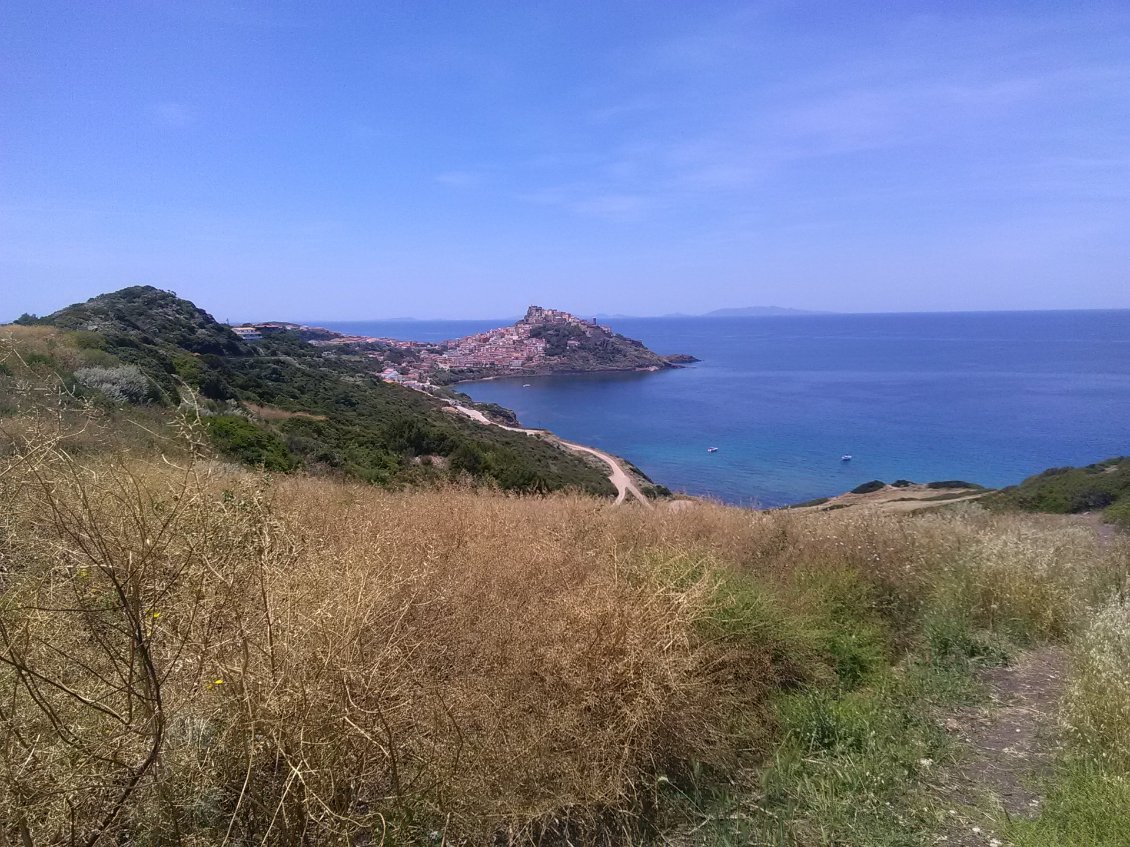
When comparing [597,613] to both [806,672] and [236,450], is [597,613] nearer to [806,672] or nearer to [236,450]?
[806,672]

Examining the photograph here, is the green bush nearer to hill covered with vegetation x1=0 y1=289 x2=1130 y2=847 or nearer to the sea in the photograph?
hill covered with vegetation x1=0 y1=289 x2=1130 y2=847

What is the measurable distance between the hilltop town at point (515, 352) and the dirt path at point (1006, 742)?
89.4 m

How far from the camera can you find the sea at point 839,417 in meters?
44.1

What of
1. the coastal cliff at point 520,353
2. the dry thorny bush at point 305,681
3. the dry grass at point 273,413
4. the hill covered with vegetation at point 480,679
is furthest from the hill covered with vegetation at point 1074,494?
the coastal cliff at point 520,353

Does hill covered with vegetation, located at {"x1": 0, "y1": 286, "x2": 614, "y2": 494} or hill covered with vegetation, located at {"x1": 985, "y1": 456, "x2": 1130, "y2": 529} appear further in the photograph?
hill covered with vegetation, located at {"x1": 985, "y1": 456, "x2": 1130, "y2": 529}

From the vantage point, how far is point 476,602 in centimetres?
433

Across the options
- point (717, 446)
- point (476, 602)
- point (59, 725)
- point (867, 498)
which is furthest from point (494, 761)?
point (717, 446)

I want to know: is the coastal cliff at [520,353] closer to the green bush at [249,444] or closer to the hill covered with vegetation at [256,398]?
the hill covered with vegetation at [256,398]

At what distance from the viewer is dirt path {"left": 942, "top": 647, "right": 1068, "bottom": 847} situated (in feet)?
10.6

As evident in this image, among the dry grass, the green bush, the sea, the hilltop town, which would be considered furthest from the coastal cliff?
the green bush

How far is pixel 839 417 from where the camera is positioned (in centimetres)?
6475

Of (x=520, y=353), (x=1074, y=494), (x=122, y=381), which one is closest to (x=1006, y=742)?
(x=122, y=381)

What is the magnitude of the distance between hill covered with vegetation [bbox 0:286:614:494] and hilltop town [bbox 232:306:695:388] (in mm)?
54532

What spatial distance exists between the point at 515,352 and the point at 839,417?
76.9 meters
